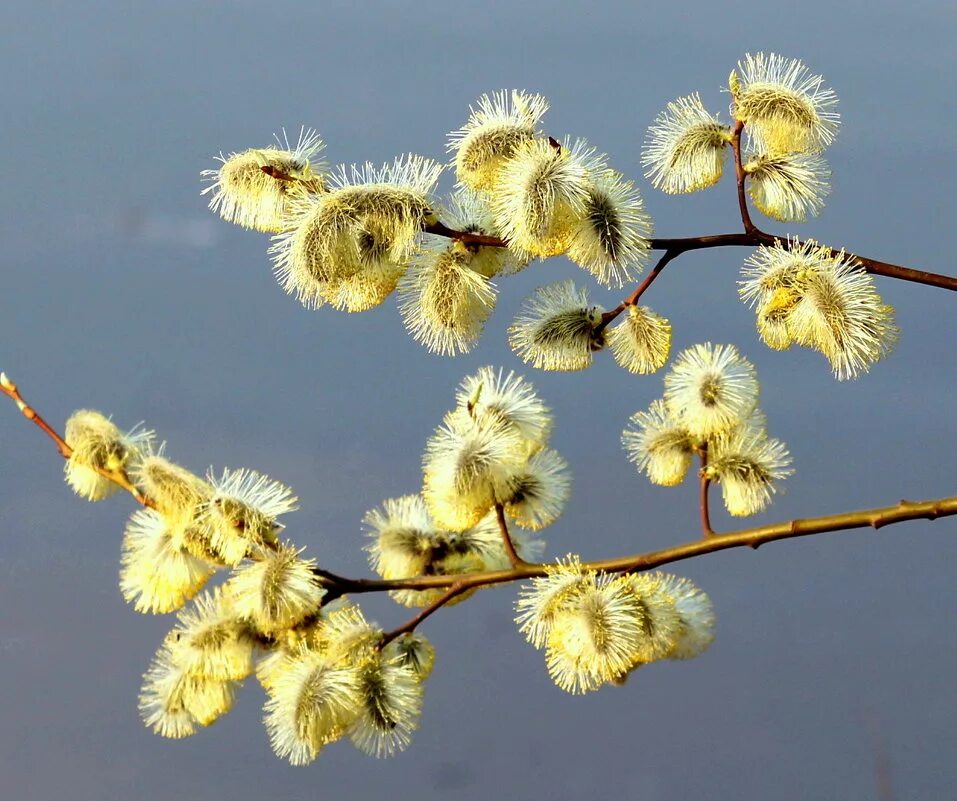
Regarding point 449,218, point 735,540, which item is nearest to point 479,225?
point 449,218

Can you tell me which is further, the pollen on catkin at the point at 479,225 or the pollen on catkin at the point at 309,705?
the pollen on catkin at the point at 479,225

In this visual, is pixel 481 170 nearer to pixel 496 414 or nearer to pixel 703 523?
pixel 496 414

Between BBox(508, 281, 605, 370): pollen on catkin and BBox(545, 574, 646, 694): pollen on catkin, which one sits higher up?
BBox(508, 281, 605, 370): pollen on catkin

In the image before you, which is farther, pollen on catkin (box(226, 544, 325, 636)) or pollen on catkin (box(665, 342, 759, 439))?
pollen on catkin (box(665, 342, 759, 439))

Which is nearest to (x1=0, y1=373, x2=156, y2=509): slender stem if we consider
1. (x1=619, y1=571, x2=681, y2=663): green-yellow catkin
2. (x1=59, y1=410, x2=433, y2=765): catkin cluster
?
(x1=59, y1=410, x2=433, y2=765): catkin cluster

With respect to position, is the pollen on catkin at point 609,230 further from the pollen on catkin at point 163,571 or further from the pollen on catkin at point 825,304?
the pollen on catkin at point 163,571

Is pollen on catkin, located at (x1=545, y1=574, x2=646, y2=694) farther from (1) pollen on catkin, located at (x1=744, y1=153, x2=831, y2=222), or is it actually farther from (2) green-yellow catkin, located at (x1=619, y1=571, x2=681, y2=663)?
(1) pollen on catkin, located at (x1=744, y1=153, x2=831, y2=222)

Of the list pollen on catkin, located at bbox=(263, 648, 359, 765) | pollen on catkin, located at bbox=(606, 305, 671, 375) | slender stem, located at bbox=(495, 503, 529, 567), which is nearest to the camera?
pollen on catkin, located at bbox=(263, 648, 359, 765)

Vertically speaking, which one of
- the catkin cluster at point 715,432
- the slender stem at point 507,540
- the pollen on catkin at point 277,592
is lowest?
the pollen on catkin at point 277,592

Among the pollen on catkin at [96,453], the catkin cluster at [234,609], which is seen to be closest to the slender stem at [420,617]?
the catkin cluster at [234,609]
